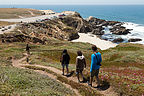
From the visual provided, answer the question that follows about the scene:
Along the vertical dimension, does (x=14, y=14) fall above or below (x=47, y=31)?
above

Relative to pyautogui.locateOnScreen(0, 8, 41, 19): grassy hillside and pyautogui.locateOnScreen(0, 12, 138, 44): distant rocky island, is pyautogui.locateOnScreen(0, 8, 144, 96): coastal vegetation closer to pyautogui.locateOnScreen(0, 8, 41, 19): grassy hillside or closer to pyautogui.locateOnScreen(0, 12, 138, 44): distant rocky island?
pyautogui.locateOnScreen(0, 12, 138, 44): distant rocky island

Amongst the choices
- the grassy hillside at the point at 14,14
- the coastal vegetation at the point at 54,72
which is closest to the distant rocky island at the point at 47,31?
the coastal vegetation at the point at 54,72

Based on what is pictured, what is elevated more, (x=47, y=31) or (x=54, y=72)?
(x=54, y=72)

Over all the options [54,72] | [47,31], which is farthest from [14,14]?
[54,72]

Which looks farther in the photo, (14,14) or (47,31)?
(14,14)

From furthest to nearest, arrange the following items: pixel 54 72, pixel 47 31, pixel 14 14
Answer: pixel 14 14
pixel 47 31
pixel 54 72

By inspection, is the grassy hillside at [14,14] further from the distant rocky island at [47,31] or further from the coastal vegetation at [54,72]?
the coastal vegetation at [54,72]

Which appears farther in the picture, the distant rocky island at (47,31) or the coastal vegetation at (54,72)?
the distant rocky island at (47,31)

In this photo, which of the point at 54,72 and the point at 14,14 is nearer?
the point at 54,72

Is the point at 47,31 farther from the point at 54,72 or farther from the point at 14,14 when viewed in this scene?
the point at 14,14

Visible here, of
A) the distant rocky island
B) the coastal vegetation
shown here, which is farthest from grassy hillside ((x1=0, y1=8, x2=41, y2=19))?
the coastal vegetation

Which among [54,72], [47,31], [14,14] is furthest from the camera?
[14,14]

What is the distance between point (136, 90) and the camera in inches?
465

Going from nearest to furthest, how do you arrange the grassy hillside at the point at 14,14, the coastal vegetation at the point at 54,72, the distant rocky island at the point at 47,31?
the coastal vegetation at the point at 54,72 < the distant rocky island at the point at 47,31 < the grassy hillside at the point at 14,14
